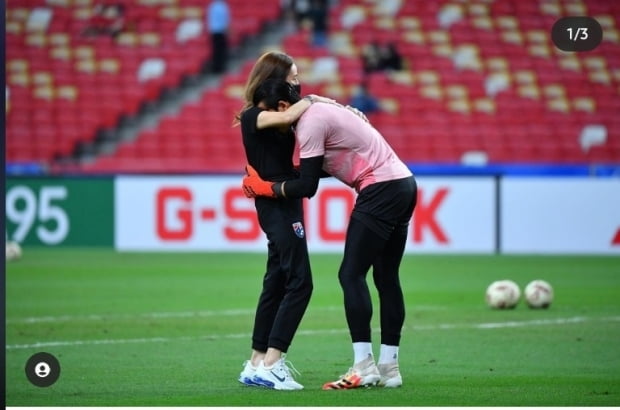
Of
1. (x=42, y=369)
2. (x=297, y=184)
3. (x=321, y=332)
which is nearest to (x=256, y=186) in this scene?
(x=297, y=184)

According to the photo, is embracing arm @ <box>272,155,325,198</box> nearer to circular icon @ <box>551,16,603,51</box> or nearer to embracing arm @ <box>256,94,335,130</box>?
embracing arm @ <box>256,94,335,130</box>

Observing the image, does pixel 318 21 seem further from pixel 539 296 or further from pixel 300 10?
pixel 539 296

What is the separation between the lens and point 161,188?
66.1 feet

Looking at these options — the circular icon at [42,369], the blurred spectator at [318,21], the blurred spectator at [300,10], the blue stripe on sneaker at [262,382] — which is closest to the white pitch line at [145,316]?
the blue stripe on sneaker at [262,382]

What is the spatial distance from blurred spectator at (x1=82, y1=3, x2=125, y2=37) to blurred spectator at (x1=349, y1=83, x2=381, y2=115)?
5.71 m

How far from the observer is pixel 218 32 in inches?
1066

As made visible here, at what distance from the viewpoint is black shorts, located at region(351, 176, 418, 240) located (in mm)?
7785

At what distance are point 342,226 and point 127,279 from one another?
14.6 feet

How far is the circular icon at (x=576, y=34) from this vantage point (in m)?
6.65

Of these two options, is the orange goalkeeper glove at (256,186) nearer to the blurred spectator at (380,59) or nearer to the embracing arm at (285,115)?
the embracing arm at (285,115)

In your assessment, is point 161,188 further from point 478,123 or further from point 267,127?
point 267,127

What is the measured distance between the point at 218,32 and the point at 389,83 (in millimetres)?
3561

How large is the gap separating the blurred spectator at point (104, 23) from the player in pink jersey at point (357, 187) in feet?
69.9

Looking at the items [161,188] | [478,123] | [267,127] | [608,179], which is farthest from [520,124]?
[267,127]
